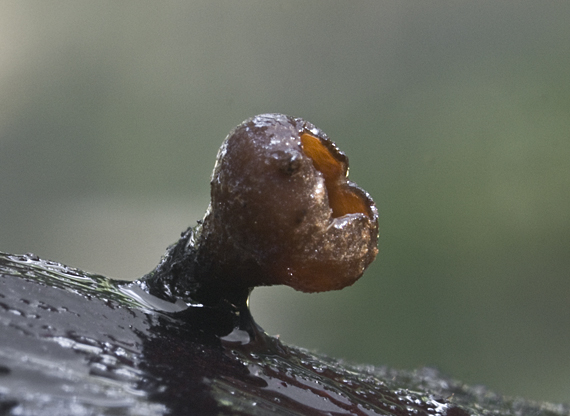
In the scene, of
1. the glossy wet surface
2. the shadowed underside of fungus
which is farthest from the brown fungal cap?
the glossy wet surface

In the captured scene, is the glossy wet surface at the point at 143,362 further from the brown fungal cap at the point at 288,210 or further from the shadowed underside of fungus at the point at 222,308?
the brown fungal cap at the point at 288,210

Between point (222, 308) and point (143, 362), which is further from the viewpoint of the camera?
point (222, 308)

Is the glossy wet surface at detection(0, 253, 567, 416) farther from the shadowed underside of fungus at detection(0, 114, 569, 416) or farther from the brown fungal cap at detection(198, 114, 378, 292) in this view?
the brown fungal cap at detection(198, 114, 378, 292)

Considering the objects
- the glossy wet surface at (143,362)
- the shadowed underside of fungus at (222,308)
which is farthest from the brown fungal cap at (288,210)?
the glossy wet surface at (143,362)

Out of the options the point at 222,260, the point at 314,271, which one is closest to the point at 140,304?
the point at 222,260

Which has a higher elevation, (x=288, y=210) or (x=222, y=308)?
(x=288, y=210)

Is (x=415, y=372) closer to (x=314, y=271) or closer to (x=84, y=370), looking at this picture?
(x=314, y=271)

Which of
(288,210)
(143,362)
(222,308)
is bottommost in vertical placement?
(143,362)
